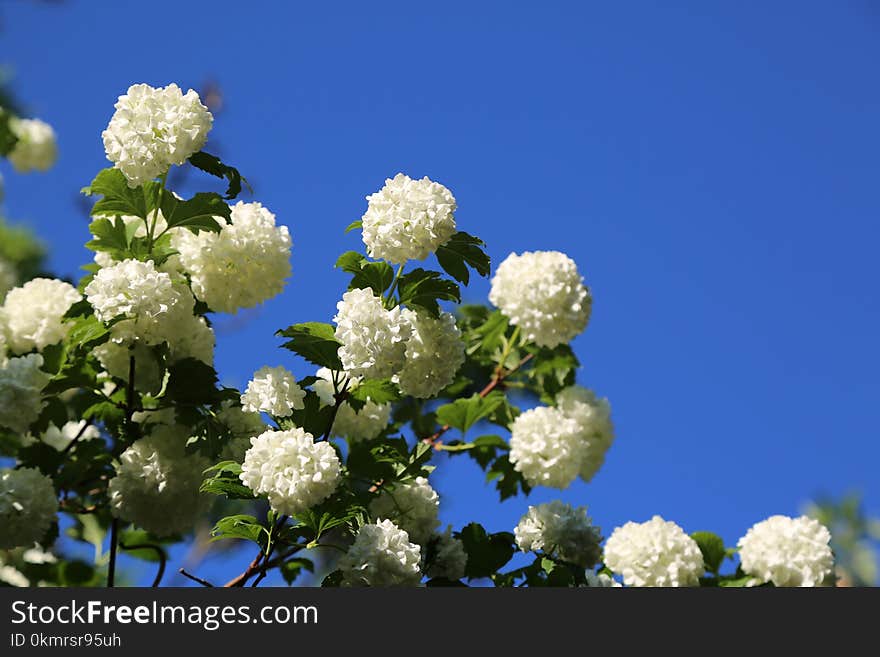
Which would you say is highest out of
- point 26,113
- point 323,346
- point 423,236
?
point 26,113

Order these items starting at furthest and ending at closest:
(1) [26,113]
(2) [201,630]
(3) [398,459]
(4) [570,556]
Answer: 1. (1) [26,113]
2. (4) [570,556]
3. (3) [398,459]
4. (2) [201,630]

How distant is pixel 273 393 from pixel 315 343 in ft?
0.51

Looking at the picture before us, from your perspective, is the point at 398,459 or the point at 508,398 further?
the point at 508,398

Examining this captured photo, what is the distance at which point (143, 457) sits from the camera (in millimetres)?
2594

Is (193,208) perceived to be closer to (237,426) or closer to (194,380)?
(194,380)

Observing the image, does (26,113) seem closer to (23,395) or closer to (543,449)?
(23,395)

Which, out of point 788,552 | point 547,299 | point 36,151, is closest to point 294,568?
point 547,299

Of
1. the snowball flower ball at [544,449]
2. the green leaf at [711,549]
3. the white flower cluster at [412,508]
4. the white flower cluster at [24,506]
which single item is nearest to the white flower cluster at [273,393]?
the white flower cluster at [412,508]

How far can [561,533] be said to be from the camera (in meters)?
2.72

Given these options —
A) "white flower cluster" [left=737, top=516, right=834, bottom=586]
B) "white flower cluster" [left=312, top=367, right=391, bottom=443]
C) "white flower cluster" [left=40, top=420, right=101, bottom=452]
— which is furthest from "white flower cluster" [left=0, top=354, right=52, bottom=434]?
"white flower cluster" [left=737, top=516, right=834, bottom=586]

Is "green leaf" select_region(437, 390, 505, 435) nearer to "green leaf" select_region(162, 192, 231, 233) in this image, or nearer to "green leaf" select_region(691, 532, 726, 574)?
"green leaf" select_region(691, 532, 726, 574)

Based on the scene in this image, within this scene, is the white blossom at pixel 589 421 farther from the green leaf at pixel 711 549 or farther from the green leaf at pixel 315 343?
the green leaf at pixel 315 343

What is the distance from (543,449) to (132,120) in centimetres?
164

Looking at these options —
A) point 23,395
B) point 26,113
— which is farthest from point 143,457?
point 26,113
